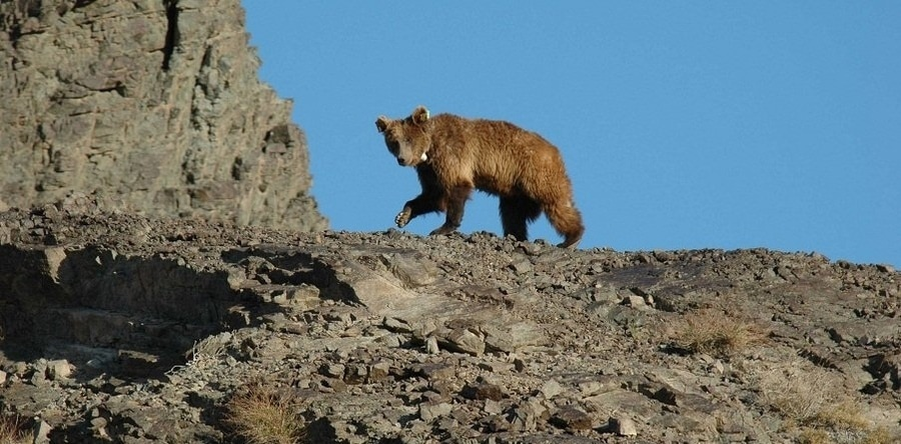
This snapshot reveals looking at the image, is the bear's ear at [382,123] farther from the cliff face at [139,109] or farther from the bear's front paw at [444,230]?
the cliff face at [139,109]

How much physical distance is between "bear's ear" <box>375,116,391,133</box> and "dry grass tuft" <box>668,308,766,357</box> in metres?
6.55

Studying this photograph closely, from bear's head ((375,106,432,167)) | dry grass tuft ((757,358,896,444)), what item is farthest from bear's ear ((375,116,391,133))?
dry grass tuft ((757,358,896,444))

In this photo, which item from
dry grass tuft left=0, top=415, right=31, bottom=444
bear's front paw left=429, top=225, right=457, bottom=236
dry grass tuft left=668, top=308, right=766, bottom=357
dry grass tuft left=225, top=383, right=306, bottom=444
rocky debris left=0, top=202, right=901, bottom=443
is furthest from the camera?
bear's front paw left=429, top=225, right=457, bottom=236

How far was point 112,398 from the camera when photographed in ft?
50.6

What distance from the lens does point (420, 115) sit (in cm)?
2245

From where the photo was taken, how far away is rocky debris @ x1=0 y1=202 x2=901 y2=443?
14.7 metres

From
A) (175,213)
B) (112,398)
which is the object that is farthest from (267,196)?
(112,398)

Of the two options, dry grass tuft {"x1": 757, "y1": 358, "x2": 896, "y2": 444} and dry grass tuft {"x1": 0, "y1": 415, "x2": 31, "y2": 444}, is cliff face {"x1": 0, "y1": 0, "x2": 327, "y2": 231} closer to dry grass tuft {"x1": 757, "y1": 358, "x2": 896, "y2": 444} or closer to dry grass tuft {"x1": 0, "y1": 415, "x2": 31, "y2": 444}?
dry grass tuft {"x1": 0, "y1": 415, "x2": 31, "y2": 444}

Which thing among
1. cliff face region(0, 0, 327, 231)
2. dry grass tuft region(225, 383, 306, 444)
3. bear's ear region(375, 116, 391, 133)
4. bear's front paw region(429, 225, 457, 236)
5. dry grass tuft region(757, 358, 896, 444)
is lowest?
dry grass tuft region(225, 383, 306, 444)

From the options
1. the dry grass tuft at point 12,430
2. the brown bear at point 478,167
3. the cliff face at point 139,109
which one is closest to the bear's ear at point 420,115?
the brown bear at point 478,167

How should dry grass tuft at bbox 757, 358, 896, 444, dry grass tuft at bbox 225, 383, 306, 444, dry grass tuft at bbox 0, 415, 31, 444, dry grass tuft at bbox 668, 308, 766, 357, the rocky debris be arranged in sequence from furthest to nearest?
dry grass tuft at bbox 668, 308, 766, 357
dry grass tuft at bbox 757, 358, 896, 444
dry grass tuft at bbox 0, 415, 31, 444
the rocky debris
dry grass tuft at bbox 225, 383, 306, 444

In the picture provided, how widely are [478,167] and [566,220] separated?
1318 mm

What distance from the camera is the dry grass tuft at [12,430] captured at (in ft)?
50.2

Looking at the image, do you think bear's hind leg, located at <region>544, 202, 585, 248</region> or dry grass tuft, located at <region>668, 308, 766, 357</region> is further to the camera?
bear's hind leg, located at <region>544, 202, 585, 248</region>
